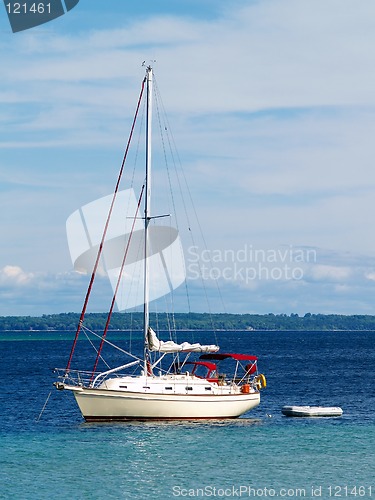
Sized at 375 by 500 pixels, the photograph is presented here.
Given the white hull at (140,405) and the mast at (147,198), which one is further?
the mast at (147,198)

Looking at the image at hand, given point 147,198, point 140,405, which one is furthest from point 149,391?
point 147,198

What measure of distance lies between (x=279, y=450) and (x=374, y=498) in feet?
34.5

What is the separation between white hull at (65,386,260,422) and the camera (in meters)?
55.2

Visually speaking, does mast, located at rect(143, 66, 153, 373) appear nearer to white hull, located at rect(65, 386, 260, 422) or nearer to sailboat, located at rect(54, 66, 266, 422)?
sailboat, located at rect(54, 66, 266, 422)

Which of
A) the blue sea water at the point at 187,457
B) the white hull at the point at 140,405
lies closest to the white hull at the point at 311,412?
the blue sea water at the point at 187,457

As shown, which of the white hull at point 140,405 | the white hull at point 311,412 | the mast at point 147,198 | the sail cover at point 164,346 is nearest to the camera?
the white hull at point 140,405

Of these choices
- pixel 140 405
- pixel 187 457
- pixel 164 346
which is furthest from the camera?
pixel 164 346

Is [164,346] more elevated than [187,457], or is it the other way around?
[164,346]

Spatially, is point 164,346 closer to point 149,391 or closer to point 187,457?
point 149,391

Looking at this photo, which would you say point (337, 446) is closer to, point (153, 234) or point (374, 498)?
point (374, 498)

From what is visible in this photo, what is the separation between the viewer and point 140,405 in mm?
55500

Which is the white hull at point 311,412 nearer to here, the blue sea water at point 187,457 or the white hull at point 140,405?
the blue sea water at point 187,457

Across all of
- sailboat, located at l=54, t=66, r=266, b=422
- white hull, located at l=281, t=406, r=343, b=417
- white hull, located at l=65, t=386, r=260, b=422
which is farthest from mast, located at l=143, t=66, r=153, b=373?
white hull, located at l=281, t=406, r=343, b=417

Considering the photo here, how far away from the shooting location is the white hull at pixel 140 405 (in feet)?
181
